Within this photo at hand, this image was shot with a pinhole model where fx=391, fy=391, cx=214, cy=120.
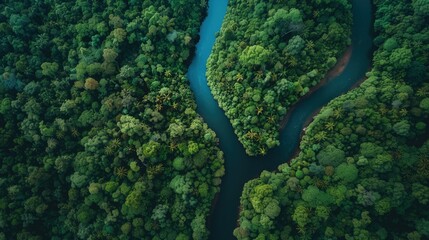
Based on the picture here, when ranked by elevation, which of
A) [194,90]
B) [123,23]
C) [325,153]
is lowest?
[325,153]

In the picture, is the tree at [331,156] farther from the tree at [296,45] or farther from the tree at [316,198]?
the tree at [296,45]

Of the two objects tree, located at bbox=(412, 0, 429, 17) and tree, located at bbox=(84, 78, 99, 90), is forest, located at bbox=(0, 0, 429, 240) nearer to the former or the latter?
tree, located at bbox=(84, 78, 99, 90)

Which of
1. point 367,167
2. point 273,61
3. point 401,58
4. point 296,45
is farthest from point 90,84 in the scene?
point 401,58

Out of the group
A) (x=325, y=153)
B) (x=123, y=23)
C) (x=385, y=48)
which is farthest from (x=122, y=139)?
(x=385, y=48)

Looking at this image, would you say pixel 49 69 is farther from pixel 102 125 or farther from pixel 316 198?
pixel 316 198

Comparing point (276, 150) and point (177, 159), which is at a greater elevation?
point (177, 159)

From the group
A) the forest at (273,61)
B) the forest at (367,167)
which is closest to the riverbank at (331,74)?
the forest at (273,61)

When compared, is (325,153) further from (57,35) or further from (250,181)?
(57,35)
